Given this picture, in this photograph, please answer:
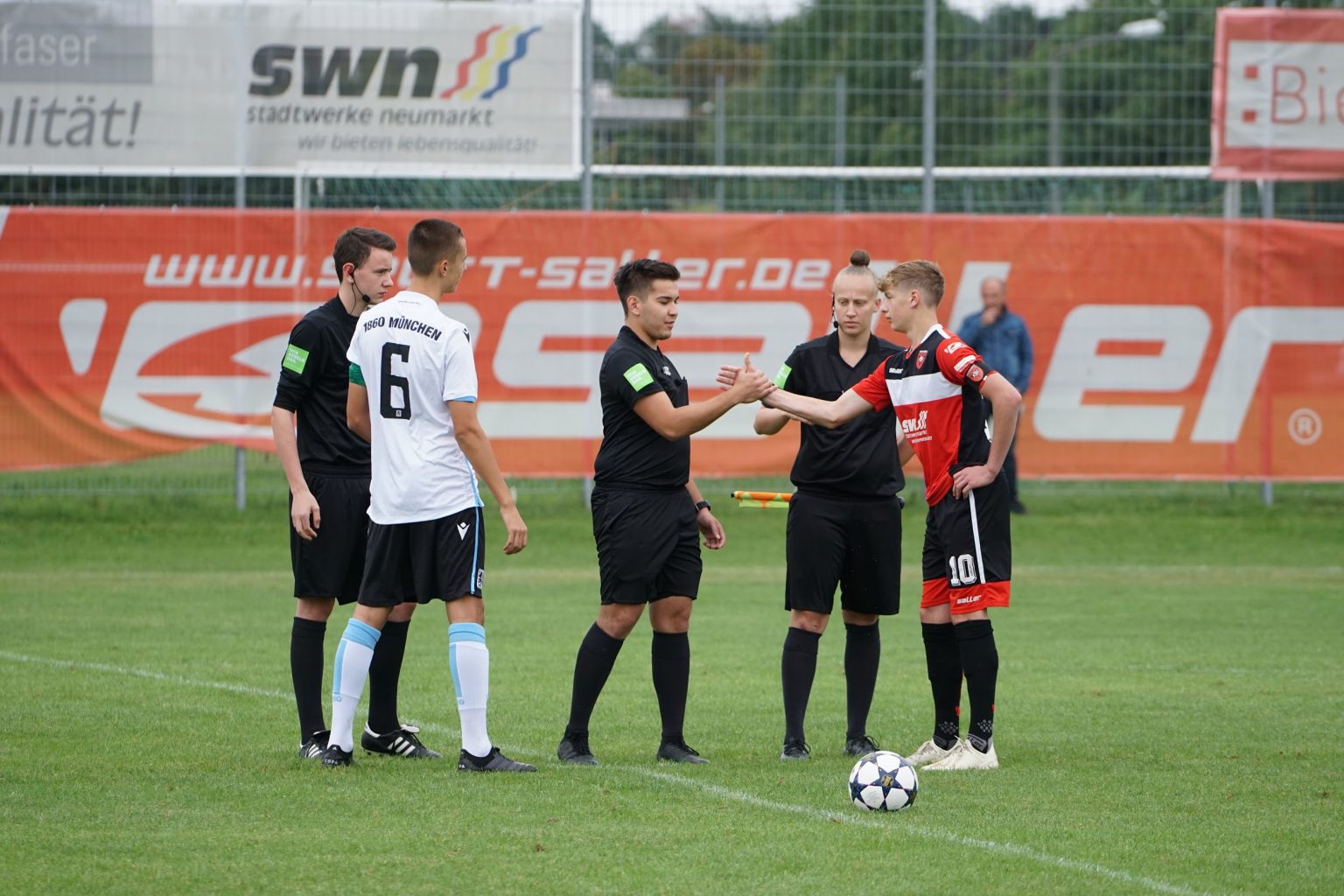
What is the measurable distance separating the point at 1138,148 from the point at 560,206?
5900 millimetres

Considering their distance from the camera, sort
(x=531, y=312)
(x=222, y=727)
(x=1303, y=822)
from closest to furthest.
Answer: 1. (x=1303, y=822)
2. (x=222, y=727)
3. (x=531, y=312)

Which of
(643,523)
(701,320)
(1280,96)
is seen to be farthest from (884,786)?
(1280,96)

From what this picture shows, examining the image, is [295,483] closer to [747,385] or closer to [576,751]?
[576,751]

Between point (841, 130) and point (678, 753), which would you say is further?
point (841, 130)

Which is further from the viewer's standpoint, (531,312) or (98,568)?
(531,312)

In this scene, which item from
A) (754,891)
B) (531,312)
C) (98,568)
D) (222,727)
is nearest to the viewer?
(754,891)

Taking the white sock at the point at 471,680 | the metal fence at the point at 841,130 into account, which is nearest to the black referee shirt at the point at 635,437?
the white sock at the point at 471,680

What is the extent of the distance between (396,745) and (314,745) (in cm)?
37

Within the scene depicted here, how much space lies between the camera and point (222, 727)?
8.01 m

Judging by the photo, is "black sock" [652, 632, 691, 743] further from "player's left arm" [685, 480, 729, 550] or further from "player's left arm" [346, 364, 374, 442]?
"player's left arm" [346, 364, 374, 442]

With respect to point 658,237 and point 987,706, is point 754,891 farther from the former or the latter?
point 658,237

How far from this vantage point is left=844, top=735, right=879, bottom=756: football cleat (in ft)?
25.1

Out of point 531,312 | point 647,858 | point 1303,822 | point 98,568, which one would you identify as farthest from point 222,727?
point 531,312

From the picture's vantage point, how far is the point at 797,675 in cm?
771
